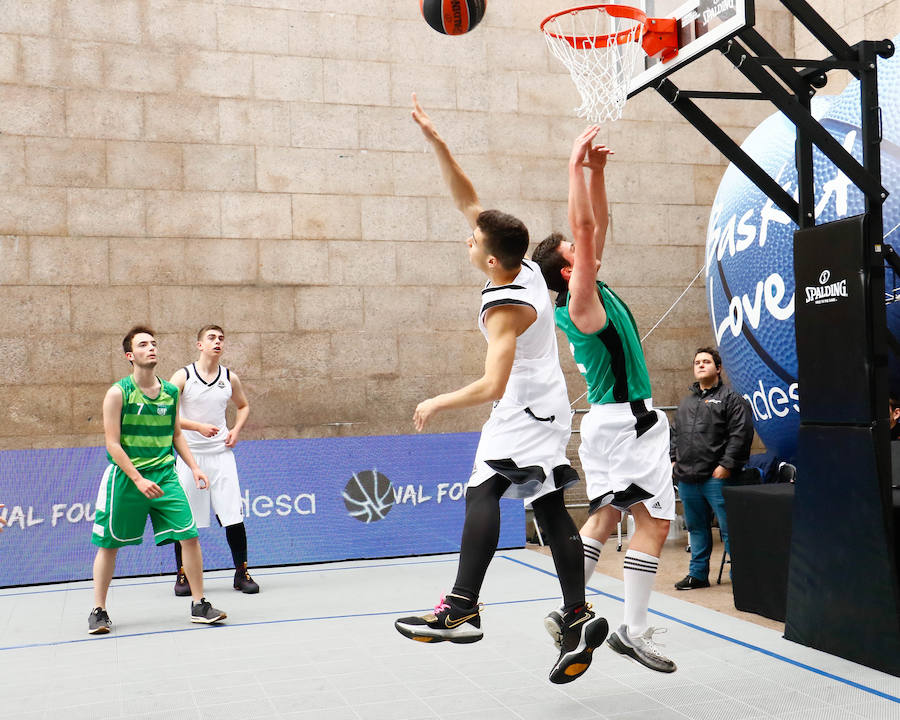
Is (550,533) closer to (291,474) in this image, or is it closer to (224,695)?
(224,695)

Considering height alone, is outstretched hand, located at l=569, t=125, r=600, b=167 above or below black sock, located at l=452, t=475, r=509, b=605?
above

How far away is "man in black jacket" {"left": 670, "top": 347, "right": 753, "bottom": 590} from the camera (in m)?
6.98

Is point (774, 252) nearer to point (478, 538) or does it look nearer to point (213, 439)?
point (478, 538)

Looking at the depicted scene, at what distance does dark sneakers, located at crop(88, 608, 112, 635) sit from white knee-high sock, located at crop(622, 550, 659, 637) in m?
3.49

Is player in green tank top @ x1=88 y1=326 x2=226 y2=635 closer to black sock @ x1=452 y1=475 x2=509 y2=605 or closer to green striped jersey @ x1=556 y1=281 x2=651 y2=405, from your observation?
black sock @ x1=452 y1=475 x2=509 y2=605

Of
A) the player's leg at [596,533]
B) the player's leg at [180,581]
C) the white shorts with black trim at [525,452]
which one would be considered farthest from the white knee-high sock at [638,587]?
the player's leg at [180,581]

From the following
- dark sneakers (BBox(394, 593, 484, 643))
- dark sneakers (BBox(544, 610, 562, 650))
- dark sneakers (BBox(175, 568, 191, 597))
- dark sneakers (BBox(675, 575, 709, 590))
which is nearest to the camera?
dark sneakers (BBox(394, 593, 484, 643))

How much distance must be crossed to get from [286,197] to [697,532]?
5.05m

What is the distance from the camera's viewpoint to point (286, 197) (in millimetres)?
9180

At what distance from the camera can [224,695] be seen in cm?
455

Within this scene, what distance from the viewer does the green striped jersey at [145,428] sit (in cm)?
620

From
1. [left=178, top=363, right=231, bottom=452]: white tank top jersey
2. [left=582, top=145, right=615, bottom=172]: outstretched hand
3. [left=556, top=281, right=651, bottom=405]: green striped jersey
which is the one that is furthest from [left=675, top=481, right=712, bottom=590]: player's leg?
[left=178, top=363, right=231, bottom=452]: white tank top jersey

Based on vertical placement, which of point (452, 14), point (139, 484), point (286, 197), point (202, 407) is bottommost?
point (139, 484)

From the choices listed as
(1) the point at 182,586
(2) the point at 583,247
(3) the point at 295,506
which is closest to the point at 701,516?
(3) the point at 295,506
